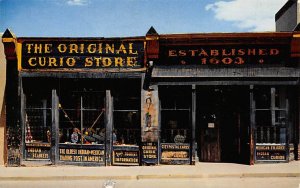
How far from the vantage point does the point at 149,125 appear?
12.7 meters

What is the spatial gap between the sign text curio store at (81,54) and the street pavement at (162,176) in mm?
3752

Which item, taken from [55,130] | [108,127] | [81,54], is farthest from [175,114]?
[55,130]

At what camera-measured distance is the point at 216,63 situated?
1263 centimetres

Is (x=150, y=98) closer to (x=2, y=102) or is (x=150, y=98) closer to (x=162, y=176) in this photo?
(x=162, y=176)

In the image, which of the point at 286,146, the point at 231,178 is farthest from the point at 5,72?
the point at 286,146

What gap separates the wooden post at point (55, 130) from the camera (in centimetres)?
1295

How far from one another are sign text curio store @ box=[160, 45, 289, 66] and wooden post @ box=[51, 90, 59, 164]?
4235 millimetres

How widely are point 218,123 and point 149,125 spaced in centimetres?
281

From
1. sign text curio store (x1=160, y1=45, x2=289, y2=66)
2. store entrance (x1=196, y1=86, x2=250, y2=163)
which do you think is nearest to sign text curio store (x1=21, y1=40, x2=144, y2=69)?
sign text curio store (x1=160, y1=45, x2=289, y2=66)

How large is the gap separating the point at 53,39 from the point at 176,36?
452cm

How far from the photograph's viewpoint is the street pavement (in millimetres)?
10170

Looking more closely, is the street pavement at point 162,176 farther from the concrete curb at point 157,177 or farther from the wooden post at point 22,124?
the wooden post at point 22,124

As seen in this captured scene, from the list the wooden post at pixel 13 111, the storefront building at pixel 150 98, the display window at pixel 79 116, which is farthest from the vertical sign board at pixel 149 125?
the wooden post at pixel 13 111

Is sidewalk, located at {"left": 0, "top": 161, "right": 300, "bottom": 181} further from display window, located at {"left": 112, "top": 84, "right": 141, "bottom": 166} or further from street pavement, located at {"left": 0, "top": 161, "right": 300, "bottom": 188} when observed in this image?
display window, located at {"left": 112, "top": 84, "right": 141, "bottom": 166}
